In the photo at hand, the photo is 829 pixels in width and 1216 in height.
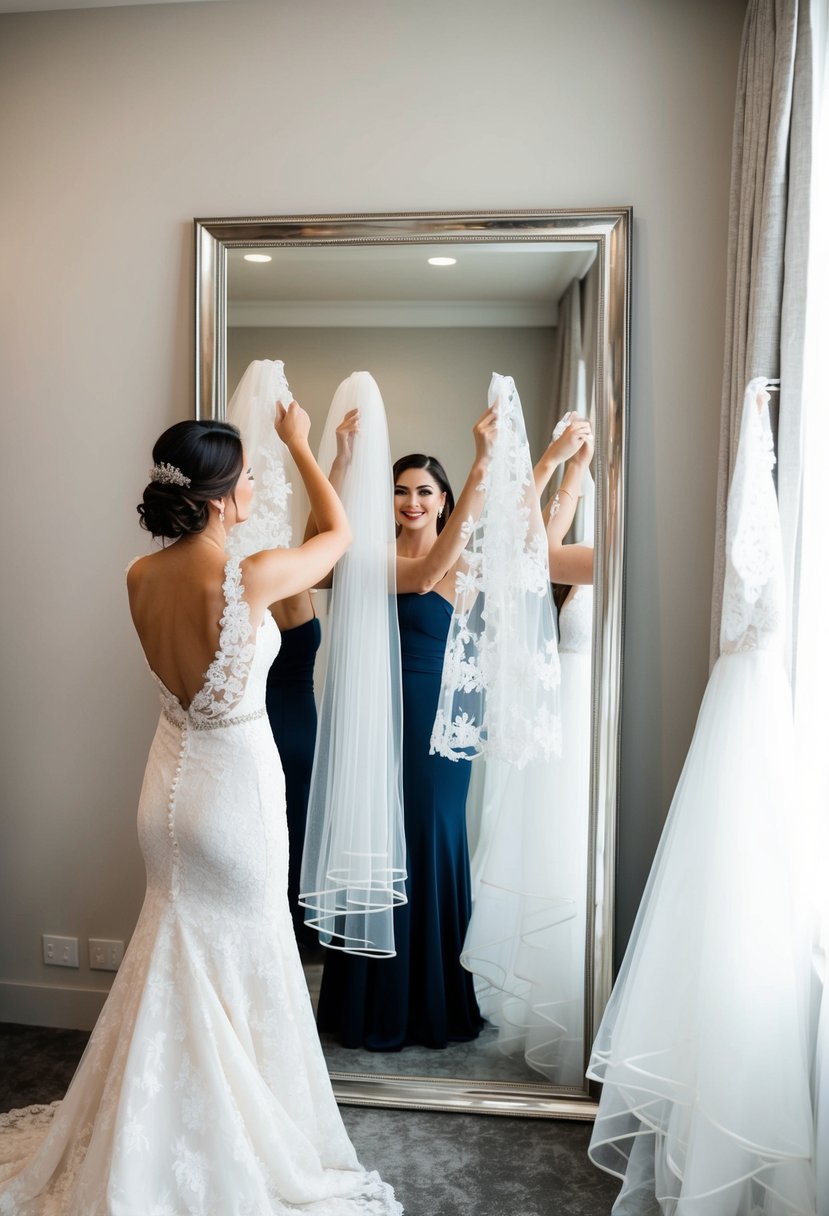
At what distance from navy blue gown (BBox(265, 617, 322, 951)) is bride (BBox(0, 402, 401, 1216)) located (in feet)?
1.32

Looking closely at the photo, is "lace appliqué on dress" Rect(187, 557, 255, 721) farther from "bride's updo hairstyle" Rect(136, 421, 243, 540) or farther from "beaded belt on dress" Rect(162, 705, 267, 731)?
"bride's updo hairstyle" Rect(136, 421, 243, 540)

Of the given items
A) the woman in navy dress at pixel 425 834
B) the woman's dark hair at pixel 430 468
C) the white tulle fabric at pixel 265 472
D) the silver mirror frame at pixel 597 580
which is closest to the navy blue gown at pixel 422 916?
the woman in navy dress at pixel 425 834

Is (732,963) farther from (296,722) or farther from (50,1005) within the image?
(50,1005)

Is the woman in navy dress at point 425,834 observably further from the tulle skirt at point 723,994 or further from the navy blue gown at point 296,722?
the tulle skirt at point 723,994

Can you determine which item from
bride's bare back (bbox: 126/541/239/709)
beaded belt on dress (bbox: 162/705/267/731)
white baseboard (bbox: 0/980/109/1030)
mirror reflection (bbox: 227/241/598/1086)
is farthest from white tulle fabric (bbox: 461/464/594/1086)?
white baseboard (bbox: 0/980/109/1030)

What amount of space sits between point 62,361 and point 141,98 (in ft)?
2.51

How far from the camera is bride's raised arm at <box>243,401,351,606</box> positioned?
7.32 ft

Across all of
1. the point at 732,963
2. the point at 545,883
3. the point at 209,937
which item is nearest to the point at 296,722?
the point at 209,937

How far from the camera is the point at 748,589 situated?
85.3 inches

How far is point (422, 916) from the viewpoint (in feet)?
9.08

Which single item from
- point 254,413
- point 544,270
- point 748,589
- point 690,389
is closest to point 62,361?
point 254,413

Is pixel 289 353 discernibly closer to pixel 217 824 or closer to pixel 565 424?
pixel 565 424

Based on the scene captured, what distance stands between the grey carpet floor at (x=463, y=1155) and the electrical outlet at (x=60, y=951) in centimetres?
26

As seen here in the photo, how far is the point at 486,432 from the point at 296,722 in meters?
0.90
